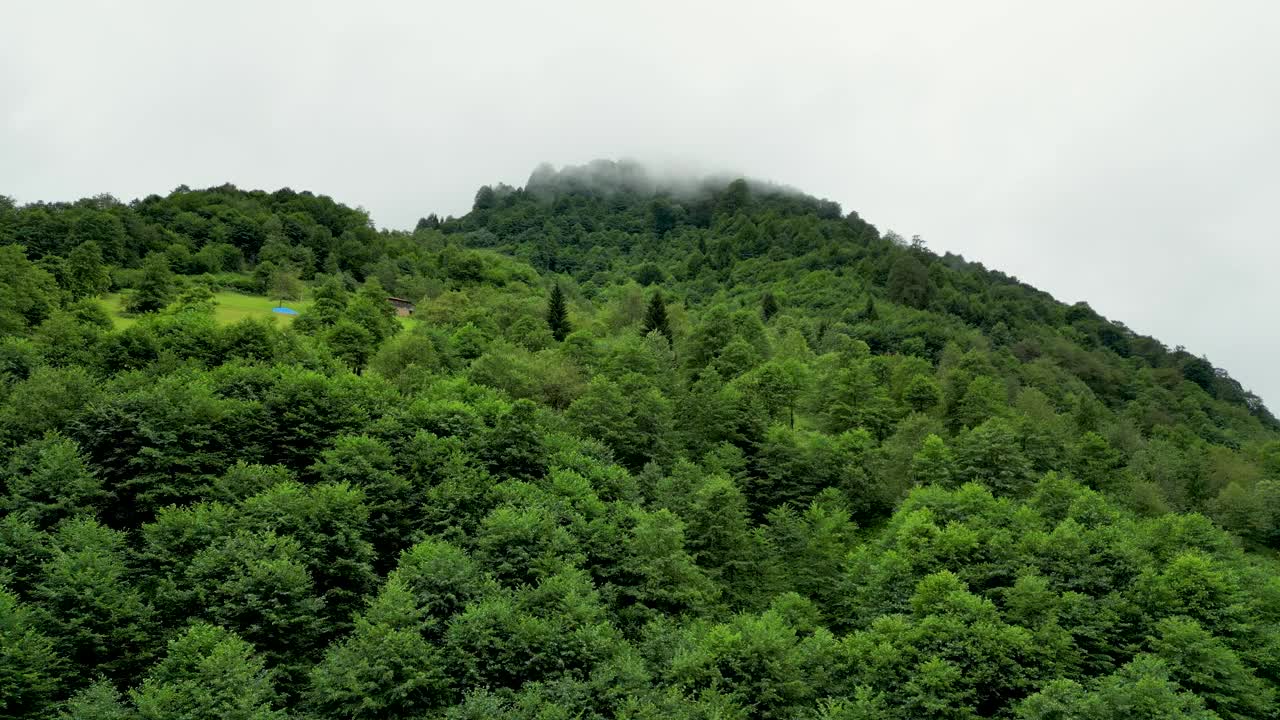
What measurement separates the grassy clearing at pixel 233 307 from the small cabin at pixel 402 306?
37.1ft

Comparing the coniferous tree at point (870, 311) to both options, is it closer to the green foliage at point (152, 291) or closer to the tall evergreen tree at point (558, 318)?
the tall evergreen tree at point (558, 318)

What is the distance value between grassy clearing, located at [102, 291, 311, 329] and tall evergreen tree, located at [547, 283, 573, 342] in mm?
29680

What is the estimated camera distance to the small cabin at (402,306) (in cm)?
9738

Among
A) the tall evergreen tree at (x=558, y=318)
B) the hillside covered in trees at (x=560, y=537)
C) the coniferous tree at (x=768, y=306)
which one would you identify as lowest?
the hillside covered in trees at (x=560, y=537)

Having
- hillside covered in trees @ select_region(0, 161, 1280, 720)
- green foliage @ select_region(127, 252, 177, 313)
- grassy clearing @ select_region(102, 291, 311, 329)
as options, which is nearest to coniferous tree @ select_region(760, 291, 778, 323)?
hillside covered in trees @ select_region(0, 161, 1280, 720)

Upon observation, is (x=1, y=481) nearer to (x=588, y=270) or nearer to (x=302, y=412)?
(x=302, y=412)

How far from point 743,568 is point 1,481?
4297 centimetres

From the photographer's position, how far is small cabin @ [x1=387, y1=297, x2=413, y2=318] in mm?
97375

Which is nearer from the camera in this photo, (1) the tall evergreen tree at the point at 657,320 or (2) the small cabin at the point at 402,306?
(1) the tall evergreen tree at the point at 657,320

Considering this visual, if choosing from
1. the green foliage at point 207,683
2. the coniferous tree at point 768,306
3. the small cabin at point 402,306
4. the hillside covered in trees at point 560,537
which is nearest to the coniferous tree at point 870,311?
the coniferous tree at point 768,306

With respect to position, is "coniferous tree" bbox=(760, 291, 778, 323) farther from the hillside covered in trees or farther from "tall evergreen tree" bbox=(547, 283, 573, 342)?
the hillside covered in trees

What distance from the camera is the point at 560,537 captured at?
1528 inches

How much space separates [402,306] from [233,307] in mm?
22080

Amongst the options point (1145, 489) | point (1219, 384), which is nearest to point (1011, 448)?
point (1145, 489)
